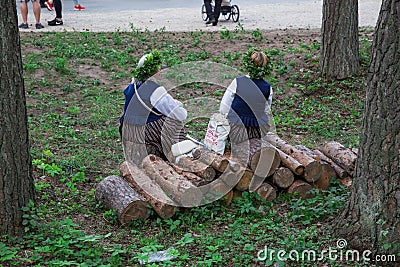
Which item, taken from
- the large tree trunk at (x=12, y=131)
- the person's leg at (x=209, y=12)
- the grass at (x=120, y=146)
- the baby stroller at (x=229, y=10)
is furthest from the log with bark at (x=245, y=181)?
the baby stroller at (x=229, y=10)

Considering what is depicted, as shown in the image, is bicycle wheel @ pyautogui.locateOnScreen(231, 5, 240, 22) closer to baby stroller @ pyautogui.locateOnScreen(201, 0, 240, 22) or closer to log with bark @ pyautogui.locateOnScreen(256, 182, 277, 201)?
baby stroller @ pyautogui.locateOnScreen(201, 0, 240, 22)

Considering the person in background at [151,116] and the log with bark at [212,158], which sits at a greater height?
the person in background at [151,116]

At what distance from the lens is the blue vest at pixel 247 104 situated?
6.64 metres

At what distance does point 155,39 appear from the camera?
13172mm

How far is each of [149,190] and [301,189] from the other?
1.52m

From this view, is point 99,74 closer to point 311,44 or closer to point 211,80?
point 211,80

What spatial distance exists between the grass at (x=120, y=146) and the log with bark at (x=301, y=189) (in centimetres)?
7

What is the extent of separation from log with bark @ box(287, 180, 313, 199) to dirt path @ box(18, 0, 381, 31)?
8.92 meters

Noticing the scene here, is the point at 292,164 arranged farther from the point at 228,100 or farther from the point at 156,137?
the point at 156,137

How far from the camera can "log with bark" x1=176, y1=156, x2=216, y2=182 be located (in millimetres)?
6062

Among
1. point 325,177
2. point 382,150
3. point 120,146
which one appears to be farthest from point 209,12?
point 382,150

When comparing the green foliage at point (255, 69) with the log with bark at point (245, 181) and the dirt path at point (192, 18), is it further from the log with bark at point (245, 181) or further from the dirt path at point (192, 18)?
the dirt path at point (192, 18)

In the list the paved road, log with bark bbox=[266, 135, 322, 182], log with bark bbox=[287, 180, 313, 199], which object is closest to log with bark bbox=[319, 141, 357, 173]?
log with bark bbox=[266, 135, 322, 182]

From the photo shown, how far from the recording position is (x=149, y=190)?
611cm
